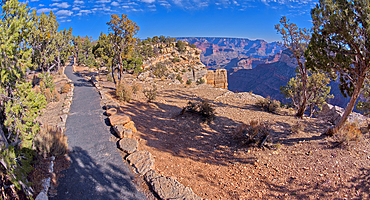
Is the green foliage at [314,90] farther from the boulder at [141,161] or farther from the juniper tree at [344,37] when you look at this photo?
the boulder at [141,161]

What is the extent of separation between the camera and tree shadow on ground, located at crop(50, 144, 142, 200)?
4.42m

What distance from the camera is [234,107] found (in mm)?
12938

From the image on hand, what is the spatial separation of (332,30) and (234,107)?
763 cm

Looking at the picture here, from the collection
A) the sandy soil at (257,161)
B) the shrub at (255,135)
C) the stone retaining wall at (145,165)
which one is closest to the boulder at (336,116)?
the sandy soil at (257,161)

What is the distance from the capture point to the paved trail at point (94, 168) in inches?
177

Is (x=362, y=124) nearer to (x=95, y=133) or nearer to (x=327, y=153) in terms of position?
(x=327, y=153)

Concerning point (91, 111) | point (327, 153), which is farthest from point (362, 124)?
point (91, 111)

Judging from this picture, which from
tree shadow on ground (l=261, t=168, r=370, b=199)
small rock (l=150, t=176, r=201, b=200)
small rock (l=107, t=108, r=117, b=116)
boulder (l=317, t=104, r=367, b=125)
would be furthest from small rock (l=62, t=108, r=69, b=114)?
boulder (l=317, t=104, r=367, b=125)

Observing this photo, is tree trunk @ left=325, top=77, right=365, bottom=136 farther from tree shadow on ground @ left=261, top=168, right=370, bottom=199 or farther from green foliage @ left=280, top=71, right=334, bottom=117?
green foliage @ left=280, top=71, right=334, bottom=117

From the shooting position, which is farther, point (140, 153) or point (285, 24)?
point (285, 24)

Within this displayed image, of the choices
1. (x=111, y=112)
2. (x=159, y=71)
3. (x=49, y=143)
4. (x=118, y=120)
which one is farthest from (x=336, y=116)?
(x=159, y=71)

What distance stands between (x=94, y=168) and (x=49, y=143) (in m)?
1.77

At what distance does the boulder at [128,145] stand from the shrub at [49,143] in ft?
6.10

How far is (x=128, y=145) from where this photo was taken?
21.3ft
